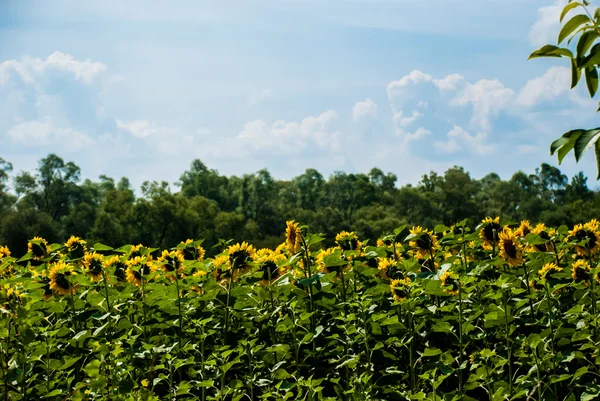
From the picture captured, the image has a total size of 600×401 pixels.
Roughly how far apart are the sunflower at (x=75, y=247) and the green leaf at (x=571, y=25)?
4.43 meters

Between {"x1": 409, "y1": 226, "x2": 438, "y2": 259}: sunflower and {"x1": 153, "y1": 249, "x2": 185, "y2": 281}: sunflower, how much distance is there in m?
1.71

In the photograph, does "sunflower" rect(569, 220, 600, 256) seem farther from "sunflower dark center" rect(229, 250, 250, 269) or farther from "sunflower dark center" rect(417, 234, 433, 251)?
"sunflower dark center" rect(229, 250, 250, 269)

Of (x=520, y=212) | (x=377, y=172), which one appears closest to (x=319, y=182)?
(x=377, y=172)

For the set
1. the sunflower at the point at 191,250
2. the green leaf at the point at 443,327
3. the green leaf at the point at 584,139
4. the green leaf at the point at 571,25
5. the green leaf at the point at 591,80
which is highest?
the green leaf at the point at 571,25

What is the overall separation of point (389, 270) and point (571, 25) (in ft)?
8.87

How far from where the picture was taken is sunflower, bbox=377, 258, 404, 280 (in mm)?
4434

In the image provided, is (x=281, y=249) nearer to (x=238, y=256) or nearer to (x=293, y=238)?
(x=293, y=238)

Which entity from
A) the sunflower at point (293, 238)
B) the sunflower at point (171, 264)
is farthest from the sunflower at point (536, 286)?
the sunflower at point (171, 264)

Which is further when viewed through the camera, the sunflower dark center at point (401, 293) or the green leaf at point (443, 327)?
the sunflower dark center at point (401, 293)

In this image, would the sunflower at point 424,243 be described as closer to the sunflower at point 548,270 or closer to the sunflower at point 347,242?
the sunflower at point 347,242

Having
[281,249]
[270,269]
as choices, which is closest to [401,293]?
[270,269]

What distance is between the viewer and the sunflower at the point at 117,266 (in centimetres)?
498

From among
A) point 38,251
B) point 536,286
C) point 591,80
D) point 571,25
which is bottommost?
point 536,286

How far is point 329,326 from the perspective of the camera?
4203 millimetres
